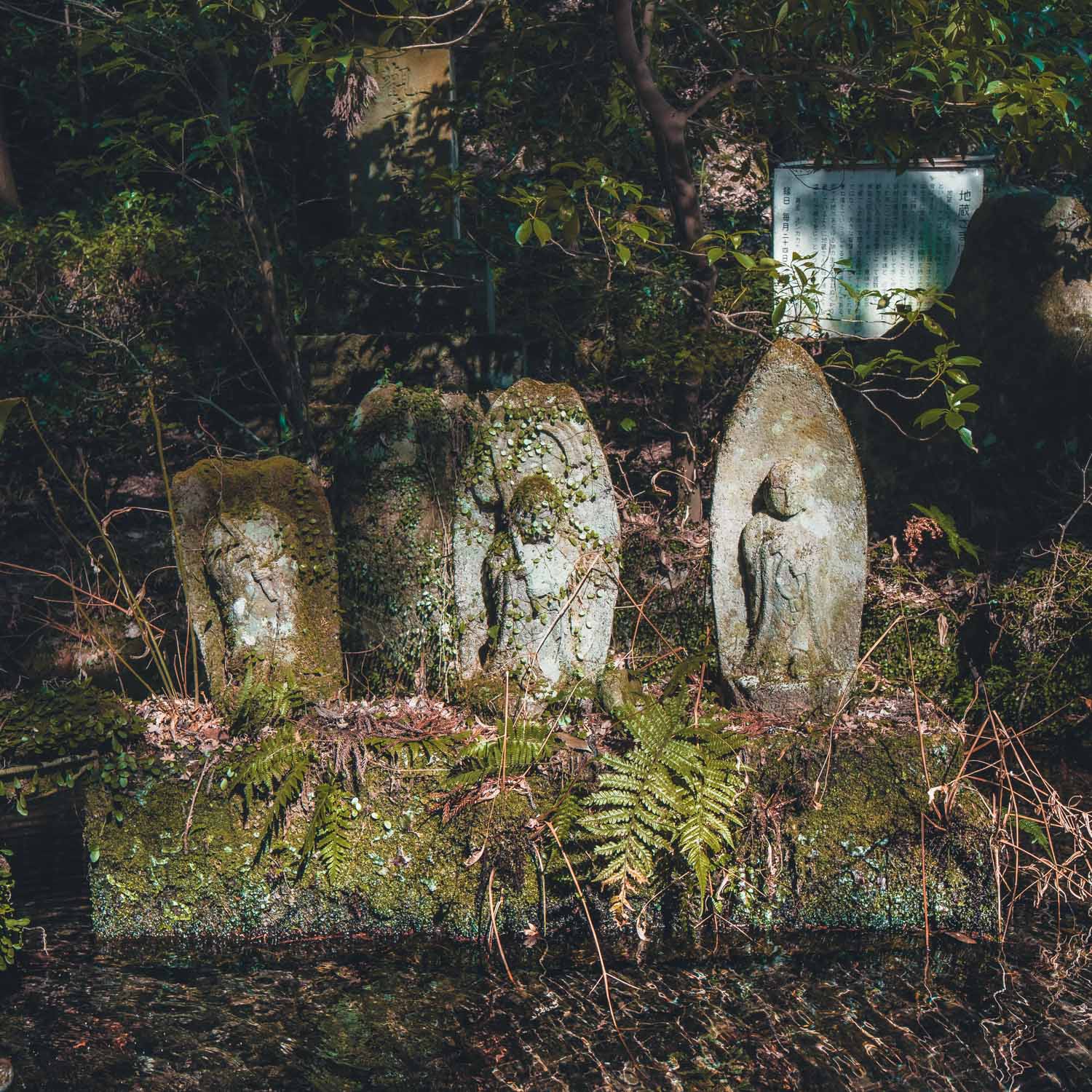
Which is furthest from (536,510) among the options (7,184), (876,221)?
(7,184)

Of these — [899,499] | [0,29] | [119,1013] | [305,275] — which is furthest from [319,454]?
[0,29]

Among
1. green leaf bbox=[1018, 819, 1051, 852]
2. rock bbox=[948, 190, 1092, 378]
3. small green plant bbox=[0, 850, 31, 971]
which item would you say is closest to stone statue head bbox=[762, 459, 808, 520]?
green leaf bbox=[1018, 819, 1051, 852]

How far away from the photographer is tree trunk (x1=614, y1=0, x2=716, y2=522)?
20.4 feet

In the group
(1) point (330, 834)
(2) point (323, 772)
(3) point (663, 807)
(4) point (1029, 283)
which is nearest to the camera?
(3) point (663, 807)

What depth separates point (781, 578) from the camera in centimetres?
499

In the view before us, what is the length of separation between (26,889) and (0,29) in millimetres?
8953

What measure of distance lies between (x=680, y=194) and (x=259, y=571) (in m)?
3.46

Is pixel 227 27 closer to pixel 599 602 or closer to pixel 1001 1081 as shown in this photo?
pixel 599 602

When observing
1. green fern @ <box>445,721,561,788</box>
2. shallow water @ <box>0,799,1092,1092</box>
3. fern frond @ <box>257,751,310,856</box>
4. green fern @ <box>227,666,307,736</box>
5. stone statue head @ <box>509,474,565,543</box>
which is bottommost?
shallow water @ <box>0,799,1092,1092</box>

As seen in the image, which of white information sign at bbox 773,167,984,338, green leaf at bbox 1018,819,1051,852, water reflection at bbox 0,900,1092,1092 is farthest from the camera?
white information sign at bbox 773,167,984,338

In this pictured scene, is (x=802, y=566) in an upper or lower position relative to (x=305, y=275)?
lower

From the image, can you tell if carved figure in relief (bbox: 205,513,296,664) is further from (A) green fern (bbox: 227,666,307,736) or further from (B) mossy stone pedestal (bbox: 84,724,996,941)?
(B) mossy stone pedestal (bbox: 84,724,996,941)

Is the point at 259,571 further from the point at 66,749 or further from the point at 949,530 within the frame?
the point at 949,530

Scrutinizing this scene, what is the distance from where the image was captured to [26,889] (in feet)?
16.8
